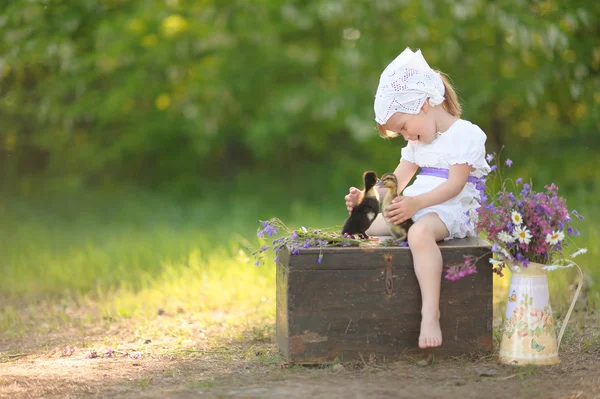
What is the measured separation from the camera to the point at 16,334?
4.60 metres

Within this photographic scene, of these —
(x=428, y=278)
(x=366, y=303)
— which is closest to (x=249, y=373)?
(x=366, y=303)

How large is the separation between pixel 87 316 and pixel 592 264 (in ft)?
11.1

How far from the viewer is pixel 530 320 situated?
3.44 meters

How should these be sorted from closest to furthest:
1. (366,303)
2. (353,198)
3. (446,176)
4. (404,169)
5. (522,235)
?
(522,235)
(366,303)
(446,176)
(353,198)
(404,169)

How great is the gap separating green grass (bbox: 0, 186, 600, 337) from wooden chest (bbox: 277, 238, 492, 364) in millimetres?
969

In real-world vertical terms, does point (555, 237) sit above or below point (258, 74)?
below

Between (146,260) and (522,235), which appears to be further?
(146,260)

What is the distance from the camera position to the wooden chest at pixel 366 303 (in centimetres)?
343

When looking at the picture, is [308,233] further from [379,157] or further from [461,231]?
[379,157]

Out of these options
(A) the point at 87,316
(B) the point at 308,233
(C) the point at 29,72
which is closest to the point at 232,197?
(C) the point at 29,72

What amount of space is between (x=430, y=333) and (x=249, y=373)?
2.70 ft

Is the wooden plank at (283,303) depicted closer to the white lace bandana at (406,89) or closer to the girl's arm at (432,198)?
the girl's arm at (432,198)

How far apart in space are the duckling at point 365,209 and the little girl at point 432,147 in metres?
0.07

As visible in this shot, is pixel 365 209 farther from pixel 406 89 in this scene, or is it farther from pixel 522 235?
pixel 522 235
